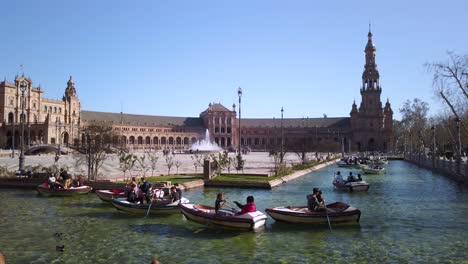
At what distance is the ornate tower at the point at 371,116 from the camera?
140 meters

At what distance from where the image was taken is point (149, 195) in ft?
66.9

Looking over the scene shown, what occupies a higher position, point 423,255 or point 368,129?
point 368,129

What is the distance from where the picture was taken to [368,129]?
479ft

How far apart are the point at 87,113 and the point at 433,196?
138053mm

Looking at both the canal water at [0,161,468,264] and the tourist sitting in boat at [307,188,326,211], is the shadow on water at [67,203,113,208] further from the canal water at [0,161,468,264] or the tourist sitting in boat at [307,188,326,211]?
the tourist sitting in boat at [307,188,326,211]

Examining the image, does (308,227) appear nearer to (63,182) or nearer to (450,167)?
(63,182)

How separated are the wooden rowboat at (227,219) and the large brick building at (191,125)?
79.8 metres

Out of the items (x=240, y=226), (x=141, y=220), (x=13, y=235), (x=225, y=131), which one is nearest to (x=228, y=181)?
(x=141, y=220)

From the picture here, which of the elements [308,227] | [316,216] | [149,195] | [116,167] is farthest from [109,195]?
[116,167]

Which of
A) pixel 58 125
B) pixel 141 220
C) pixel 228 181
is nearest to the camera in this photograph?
pixel 141 220

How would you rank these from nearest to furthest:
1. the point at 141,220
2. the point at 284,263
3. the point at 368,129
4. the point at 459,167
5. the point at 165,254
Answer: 1. the point at 284,263
2. the point at 165,254
3. the point at 141,220
4. the point at 459,167
5. the point at 368,129

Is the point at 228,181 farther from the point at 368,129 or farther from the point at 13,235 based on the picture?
the point at 368,129

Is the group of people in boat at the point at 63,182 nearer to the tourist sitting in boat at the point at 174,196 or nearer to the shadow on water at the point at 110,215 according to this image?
the shadow on water at the point at 110,215

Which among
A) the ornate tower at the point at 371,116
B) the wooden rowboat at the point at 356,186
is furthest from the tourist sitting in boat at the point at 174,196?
the ornate tower at the point at 371,116
